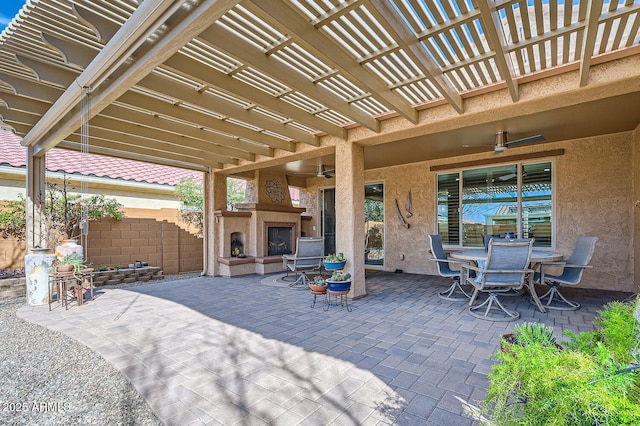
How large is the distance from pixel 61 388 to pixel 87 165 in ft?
26.9

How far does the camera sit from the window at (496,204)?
607 cm

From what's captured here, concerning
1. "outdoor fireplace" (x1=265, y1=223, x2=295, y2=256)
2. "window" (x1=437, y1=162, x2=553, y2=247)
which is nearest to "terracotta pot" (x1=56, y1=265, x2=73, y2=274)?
"outdoor fireplace" (x1=265, y1=223, x2=295, y2=256)

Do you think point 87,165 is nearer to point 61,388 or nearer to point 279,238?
point 279,238

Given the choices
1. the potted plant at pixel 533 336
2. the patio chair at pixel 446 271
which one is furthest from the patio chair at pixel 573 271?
the potted plant at pixel 533 336

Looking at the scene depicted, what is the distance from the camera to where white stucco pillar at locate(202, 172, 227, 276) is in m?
7.61

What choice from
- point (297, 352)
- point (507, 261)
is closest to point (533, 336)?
point (297, 352)

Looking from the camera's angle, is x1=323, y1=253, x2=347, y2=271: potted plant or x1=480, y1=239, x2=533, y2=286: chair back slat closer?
x1=480, y1=239, x2=533, y2=286: chair back slat

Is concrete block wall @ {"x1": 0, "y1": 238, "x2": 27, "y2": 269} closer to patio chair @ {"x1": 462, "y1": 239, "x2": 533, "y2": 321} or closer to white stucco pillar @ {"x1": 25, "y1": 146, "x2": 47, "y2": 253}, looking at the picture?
white stucco pillar @ {"x1": 25, "y1": 146, "x2": 47, "y2": 253}

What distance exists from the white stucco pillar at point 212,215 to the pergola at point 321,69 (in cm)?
234

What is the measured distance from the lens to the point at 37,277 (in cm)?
467

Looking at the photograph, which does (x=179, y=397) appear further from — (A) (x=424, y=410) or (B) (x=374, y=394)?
(A) (x=424, y=410)

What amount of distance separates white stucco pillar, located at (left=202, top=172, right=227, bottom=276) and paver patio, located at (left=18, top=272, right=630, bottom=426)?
7.83ft

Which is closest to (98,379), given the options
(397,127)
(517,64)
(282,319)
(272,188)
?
(282,319)

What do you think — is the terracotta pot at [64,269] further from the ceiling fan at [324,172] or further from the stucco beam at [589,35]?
the stucco beam at [589,35]
